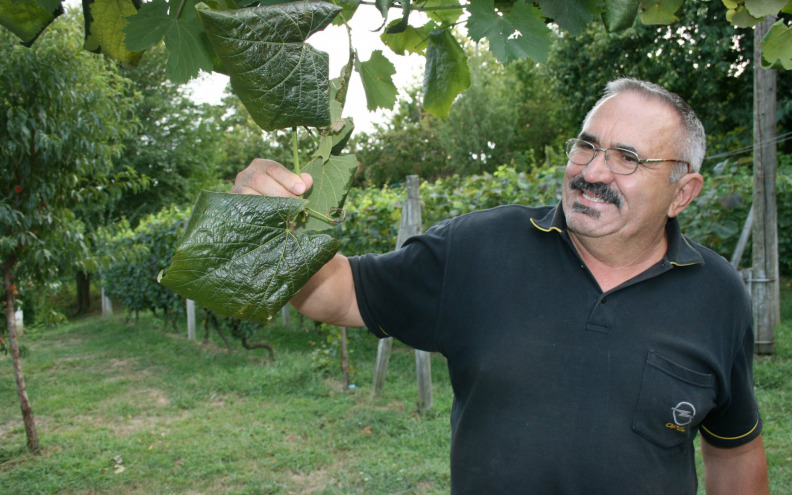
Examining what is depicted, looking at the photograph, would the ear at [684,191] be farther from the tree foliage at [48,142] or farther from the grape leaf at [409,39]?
the tree foliage at [48,142]

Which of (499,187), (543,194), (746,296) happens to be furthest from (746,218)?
(746,296)

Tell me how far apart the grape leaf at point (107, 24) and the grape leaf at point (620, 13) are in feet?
3.13

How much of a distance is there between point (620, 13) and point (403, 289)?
91 cm

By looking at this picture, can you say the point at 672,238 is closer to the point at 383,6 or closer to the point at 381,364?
the point at 383,6

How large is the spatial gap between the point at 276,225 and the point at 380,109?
1.83ft

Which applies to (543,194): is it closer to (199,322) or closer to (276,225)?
(276,225)

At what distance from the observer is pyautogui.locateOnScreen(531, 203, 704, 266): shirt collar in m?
1.71

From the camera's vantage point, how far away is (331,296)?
1.64m

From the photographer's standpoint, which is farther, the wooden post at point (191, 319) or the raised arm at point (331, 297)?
the wooden post at point (191, 319)

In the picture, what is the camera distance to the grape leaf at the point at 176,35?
1065mm

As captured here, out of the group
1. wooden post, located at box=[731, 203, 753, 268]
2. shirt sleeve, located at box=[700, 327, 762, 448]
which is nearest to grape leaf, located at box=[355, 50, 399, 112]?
shirt sleeve, located at box=[700, 327, 762, 448]

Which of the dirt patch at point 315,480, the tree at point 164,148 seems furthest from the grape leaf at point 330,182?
the tree at point 164,148

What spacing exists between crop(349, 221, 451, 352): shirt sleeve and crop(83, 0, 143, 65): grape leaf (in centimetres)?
81

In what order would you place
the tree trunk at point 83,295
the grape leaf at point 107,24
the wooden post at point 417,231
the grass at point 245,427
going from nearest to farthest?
the grape leaf at point 107,24
the grass at point 245,427
the wooden post at point 417,231
the tree trunk at point 83,295
